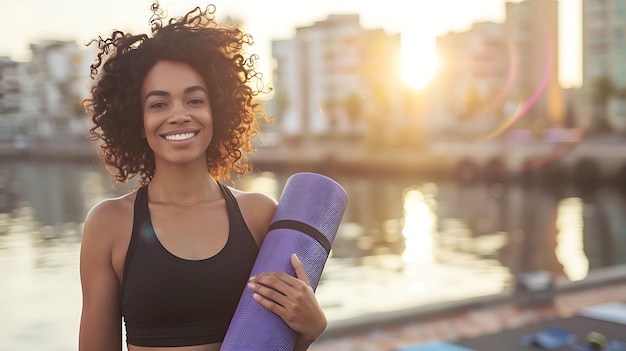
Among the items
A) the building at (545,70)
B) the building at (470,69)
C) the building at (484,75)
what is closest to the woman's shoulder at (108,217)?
the building at (545,70)

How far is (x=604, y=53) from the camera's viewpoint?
47.8 metres

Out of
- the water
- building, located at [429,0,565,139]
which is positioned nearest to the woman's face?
the water

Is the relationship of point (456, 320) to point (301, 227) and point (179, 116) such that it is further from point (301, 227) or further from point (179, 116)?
point (179, 116)

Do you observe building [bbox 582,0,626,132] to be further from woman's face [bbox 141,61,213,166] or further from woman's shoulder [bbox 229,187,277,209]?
woman's face [bbox 141,61,213,166]

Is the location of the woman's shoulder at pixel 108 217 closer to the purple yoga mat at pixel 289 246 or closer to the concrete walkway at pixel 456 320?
the purple yoga mat at pixel 289 246

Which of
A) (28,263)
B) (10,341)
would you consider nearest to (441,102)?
(28,263)

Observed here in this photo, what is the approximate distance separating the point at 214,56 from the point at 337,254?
708 inches

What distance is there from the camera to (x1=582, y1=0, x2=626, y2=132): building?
153 feet

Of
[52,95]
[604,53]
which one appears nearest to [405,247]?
[604,53]

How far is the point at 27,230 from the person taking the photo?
26.7 metres

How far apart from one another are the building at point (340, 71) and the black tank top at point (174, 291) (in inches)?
2581

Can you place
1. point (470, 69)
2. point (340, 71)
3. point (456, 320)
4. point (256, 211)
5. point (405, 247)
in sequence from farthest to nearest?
point (470, 69) → point (340, 71) → point (405, 247) → point (456, 320) → point (256, 211)

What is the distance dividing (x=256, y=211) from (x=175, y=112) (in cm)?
26

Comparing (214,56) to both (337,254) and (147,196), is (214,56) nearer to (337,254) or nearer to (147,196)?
(147,196)
